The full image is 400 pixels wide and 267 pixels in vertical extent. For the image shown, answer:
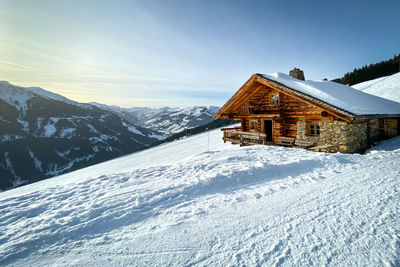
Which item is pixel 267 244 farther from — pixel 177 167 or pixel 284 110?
pixel 284 110

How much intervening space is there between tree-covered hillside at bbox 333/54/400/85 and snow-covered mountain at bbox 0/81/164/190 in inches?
4725

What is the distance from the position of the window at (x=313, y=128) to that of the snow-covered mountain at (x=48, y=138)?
395ft

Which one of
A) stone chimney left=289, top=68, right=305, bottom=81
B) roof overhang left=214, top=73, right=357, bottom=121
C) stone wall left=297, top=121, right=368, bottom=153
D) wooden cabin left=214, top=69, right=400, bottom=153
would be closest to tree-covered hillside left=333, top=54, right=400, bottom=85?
stone chimney left=289, top=68, right=305, bottom=81

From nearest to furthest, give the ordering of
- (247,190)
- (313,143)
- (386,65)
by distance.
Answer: (247,190)
(313,143)
(386,65)

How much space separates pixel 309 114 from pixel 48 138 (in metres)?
171

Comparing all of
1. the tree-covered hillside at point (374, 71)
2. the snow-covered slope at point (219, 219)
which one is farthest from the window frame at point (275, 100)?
the tree-covered hillside at point (374, 71)

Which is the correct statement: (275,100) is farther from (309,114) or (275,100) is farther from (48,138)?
(48,138)

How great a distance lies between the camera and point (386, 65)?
41500mm

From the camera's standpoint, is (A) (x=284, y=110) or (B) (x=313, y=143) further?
(A) (x=284, y=110)

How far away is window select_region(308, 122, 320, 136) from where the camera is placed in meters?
11.3

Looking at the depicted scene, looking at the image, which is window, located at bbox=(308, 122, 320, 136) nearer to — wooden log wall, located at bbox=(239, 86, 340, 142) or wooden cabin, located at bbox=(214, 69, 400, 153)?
wooden cabin, located at bbox=(214, 69, 400, 153)

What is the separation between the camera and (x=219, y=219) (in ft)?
12.1

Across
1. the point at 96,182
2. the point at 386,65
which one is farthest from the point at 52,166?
the point at 386,65

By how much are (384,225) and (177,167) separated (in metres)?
5.71
